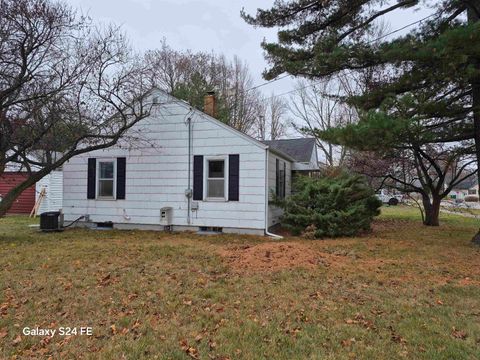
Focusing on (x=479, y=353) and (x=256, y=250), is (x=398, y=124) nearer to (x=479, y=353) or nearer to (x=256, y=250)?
(x=256, y=250)

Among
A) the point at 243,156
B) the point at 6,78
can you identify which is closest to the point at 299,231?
the point at 243,156

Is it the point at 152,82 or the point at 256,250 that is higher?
the point at 152,82

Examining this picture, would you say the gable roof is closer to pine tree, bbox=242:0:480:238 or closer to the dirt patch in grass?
pine tree, bbox=242:0:480:238

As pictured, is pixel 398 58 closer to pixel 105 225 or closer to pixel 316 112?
pixel 105 225

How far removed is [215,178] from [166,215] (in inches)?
77.1

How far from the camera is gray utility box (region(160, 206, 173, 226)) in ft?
34.4

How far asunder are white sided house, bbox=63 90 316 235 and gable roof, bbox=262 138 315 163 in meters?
4.53

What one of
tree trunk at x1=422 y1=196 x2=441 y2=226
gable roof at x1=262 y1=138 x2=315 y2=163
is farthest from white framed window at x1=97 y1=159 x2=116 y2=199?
tree trunk at x1=422 y1=196 x2=441 y2=226

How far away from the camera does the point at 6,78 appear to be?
338 inches

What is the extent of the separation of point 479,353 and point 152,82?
10952 millimetres

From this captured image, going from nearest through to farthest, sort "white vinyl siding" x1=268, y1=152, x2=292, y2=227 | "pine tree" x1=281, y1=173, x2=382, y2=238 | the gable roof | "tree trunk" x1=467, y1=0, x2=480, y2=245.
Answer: "tree trunk" x1=467, y1=0, x2=480, y2=245
"pine tree" x1=281, y1=173, x2=382, y2=238
"white vinyl siding" x1=268, y1=152, x2=292, y2=227
the gable roof

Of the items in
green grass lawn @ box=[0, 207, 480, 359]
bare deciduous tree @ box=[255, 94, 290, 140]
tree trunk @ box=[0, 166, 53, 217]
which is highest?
bare deciduous tree @ box=[255, 94, 290, 140]

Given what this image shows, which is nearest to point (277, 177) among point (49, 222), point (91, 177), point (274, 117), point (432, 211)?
point (91, 177)

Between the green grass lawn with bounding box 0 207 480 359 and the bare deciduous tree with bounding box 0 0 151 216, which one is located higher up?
the bare deciduous tree with bounding box 0 0 151 216
